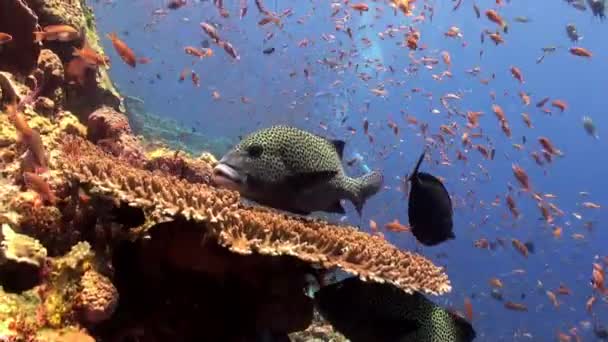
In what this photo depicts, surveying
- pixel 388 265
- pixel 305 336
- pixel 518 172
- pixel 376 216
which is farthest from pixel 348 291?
pixel 376 216

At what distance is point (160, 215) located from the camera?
290cm

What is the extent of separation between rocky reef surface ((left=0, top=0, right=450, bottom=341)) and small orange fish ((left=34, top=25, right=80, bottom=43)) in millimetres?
2438

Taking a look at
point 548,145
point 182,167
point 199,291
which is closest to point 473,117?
point 548,145

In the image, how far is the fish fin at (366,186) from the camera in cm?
369

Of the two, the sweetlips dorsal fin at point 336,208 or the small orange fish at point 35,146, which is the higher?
the small orange fish at point 35,146

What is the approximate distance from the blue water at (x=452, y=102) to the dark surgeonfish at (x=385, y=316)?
1489 centimetres

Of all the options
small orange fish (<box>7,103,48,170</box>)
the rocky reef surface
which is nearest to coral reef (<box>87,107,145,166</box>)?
small orange fish (<box>7,103,48,170</box>)

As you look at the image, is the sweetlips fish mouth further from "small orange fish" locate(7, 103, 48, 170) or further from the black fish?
"small orange fish" locate(7, 103, 48, 170)

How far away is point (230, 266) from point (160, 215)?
59cm

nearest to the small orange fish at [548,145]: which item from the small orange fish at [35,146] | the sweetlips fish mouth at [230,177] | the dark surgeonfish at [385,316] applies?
the dark surgeonfish at [385,316]

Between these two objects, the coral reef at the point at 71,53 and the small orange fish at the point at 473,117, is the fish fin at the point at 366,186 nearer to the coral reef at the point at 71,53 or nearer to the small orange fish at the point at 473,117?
the coral reef at the point at 71,53

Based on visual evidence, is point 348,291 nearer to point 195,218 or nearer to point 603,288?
point 195,218

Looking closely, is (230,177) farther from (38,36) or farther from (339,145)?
(38,36)

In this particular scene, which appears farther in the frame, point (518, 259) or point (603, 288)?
point (518, 259)
